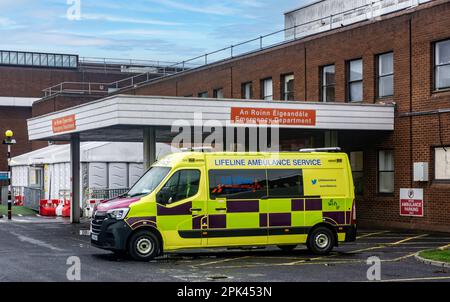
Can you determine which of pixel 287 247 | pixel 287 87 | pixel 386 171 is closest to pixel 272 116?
pixel 386 171

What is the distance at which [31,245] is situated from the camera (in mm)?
21172

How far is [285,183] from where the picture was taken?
744 inches

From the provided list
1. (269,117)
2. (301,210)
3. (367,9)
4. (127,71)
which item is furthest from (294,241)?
(127,71)

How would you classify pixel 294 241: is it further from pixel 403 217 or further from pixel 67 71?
pixel 67 71

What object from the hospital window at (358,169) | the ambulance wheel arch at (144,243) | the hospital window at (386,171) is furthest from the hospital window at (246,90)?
the ambulance wheel arch at (144,243)

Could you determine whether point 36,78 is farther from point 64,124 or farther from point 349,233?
point 349,233

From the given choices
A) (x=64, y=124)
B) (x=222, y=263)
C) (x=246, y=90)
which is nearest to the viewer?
(x=222, y=263)

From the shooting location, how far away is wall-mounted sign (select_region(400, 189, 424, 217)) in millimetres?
26812

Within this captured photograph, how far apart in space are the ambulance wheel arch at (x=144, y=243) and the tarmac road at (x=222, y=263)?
0.22 meters

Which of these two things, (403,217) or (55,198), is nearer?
(403,217)

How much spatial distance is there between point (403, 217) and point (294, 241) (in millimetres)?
10031

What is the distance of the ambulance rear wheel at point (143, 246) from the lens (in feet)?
56.3

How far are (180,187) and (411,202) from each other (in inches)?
482

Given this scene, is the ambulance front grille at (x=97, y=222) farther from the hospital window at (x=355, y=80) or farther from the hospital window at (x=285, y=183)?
the hospital window at (x=355, y=80)
